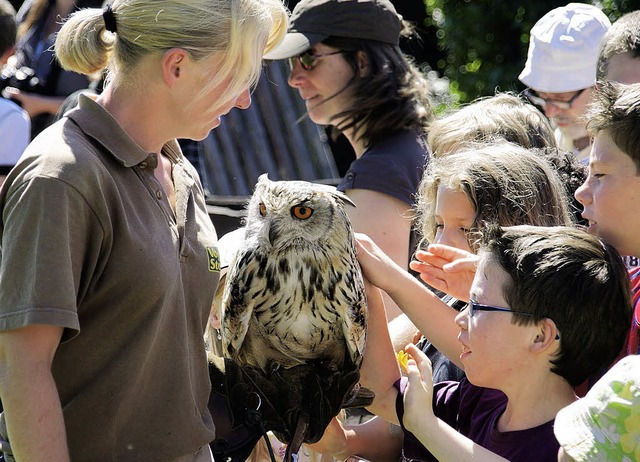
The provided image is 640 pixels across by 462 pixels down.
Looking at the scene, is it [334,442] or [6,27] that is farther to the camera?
[6,27]

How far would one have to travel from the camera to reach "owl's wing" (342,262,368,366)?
2348 millimetres

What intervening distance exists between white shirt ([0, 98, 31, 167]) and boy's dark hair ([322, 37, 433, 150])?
1482mm

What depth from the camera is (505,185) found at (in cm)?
251

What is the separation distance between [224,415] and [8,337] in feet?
2.40

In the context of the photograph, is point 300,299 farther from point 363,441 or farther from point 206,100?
point 206,100

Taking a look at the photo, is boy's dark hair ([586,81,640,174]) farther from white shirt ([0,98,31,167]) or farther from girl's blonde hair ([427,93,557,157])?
white shirt ([0,98,31,167])

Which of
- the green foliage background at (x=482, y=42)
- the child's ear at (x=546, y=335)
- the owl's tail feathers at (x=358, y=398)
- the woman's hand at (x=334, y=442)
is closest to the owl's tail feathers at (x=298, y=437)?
the owl's tail feathers at (x=358, y=398)

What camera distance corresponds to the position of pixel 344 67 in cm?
349

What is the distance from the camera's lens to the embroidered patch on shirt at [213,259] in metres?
2.15

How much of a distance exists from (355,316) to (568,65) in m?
2.05

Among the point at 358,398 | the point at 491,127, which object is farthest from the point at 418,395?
the point at 491,127

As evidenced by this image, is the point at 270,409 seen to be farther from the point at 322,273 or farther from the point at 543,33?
the point at 543,33

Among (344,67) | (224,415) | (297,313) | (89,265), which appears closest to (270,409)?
(224,415)

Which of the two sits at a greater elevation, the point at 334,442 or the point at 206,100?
the point at 206,100
